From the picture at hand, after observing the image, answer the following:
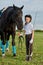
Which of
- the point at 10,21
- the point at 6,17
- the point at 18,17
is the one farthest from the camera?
the point at 6,17

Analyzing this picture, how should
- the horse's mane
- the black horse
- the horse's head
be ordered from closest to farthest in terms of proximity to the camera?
1. the horse's head
2. the black horse
3. the horse's mane

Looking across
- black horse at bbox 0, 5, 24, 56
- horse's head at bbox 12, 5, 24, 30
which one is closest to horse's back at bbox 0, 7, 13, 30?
black horse at bbox 0, 5, 24, 56

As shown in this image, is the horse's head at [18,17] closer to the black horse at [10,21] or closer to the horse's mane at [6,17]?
the black horse at [10,21]

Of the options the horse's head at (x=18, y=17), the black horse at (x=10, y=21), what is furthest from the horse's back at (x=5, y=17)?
the horse's head at (x=18, y=17)

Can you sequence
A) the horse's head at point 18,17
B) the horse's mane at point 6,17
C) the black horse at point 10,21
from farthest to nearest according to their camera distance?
the horse's mane at point 6,17, the black horse at point 10,21, the horse's head at point 18,17

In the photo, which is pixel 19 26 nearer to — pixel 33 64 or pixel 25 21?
pixel 25 21

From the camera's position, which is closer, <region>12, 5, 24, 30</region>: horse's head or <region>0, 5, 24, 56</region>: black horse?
<region>12, 5, 24, 30</region>: horse's head

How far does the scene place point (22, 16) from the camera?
1088 cm

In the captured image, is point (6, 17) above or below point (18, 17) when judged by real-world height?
below

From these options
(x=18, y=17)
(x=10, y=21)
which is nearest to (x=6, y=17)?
(x=10, y=21)

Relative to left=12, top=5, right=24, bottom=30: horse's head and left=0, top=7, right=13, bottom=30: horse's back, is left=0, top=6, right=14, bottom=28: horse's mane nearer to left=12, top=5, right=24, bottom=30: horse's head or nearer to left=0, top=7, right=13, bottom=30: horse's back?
left=0, top=7, right=13, bottom=30: horse's back

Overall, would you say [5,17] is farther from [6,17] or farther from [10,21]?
[10,21]

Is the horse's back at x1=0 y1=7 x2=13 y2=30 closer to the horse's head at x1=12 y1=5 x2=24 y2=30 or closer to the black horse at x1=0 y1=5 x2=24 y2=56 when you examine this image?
the black horse at x1=0 y1=5 x2=24 y2=56

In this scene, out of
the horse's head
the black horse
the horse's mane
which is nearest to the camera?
the horse's head
